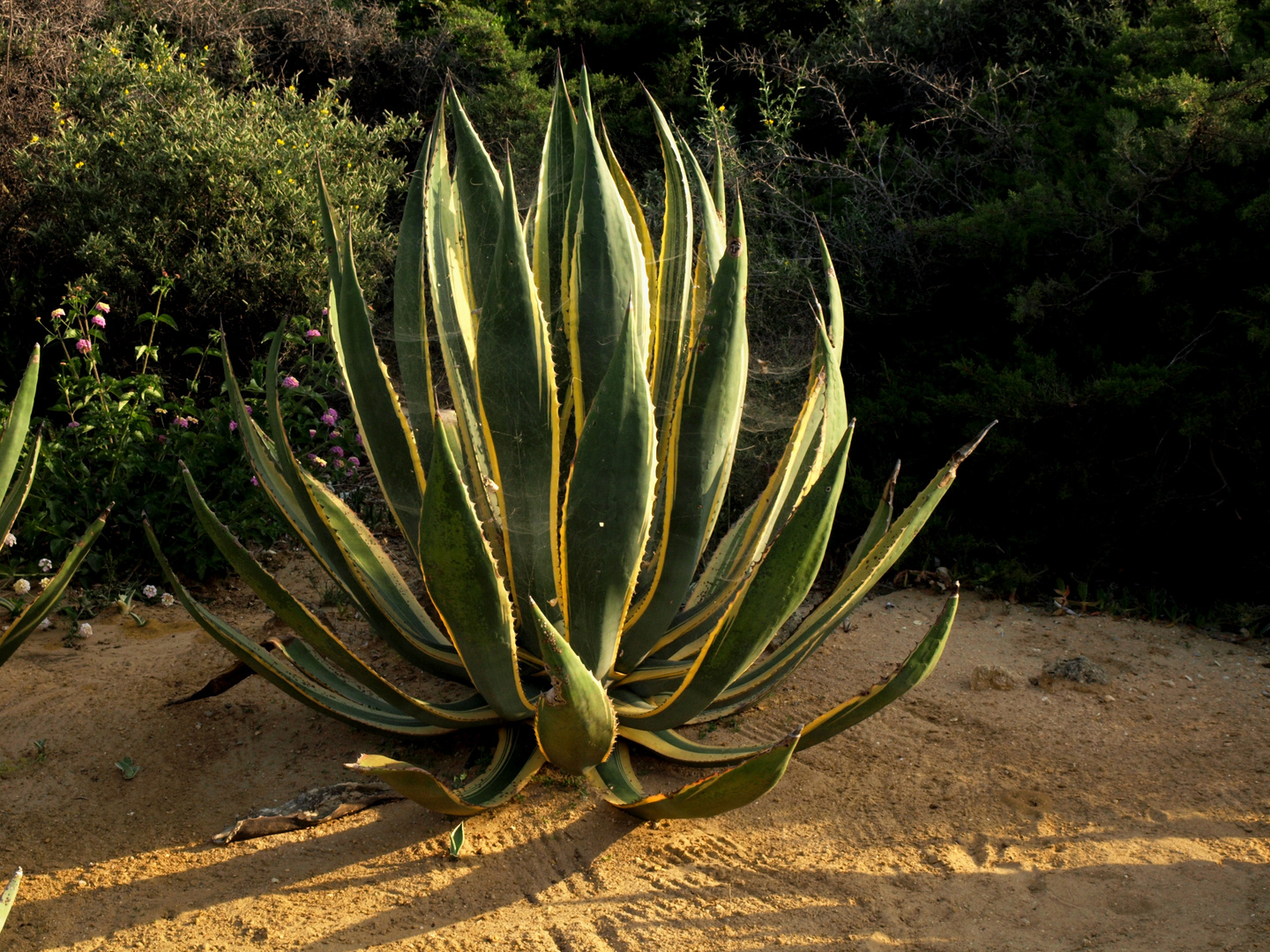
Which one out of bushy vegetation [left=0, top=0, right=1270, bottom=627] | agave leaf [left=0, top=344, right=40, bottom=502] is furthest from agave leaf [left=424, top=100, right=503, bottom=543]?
bushy vegetation [left=0, top=0, right=1270, bottom=627]

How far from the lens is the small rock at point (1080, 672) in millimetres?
2873

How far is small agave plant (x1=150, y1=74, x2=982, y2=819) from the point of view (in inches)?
69.5

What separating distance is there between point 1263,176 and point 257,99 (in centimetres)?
529

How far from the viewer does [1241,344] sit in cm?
376

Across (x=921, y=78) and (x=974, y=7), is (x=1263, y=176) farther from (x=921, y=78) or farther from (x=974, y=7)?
(x=974, y=7)

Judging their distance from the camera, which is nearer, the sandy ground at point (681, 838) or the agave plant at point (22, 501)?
the sandy ground at point (681, 838)

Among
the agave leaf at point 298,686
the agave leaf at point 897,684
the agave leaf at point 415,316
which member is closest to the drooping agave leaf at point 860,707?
the agave leaf at point 897,684

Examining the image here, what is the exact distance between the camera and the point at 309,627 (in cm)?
204

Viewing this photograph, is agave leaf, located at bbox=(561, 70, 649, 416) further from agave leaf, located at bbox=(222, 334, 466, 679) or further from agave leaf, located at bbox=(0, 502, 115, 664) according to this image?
agave leaf, located at bbox=(0, 502, 115, 664)

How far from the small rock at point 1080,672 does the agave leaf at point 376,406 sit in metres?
1.92

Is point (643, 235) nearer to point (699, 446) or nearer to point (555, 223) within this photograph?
point (555, 223)

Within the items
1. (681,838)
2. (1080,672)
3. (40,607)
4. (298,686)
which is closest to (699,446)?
(681,838)

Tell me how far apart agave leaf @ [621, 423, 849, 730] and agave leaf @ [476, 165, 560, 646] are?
13.7 inches

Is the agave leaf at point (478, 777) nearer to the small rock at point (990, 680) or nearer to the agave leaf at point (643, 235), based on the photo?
the agave leaf at point (643, 235)
